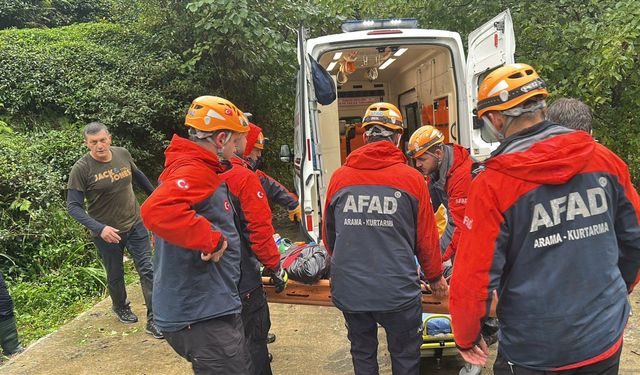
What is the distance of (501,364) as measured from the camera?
1932 millimetres

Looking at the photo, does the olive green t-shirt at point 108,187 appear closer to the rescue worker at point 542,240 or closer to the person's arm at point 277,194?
the person's arm at point 277,194

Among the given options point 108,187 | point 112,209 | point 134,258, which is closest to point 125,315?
point 134,258

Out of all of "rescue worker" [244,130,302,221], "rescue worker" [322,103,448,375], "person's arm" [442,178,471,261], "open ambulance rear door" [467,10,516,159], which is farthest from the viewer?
"open ambulance rear door" [467,10,516,159]

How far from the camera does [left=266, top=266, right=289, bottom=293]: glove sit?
3025 millimetres

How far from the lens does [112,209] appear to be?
176 inches

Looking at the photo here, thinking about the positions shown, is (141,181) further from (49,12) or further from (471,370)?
(49,12)

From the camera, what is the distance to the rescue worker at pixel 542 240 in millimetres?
1679

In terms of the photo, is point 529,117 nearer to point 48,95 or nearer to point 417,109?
point 417,109

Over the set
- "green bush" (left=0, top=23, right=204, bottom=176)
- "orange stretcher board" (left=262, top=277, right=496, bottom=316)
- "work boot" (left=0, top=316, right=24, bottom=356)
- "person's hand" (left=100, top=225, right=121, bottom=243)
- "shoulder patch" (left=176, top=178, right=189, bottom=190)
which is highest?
"green bush" (left=0, top=23, right=204, bottom=176)

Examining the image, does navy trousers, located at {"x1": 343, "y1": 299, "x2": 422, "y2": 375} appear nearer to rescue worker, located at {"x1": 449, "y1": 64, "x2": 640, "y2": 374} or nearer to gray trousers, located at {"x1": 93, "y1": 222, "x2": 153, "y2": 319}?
rescue worker, located at {"x1": 449, "y1": 64, "x2": 640, "y2": 374}

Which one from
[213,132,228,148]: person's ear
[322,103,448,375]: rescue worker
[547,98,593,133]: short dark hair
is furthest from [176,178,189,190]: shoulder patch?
[547,98,593,133]: short dark hair

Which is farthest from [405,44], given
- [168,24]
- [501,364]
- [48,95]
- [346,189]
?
[48,95]

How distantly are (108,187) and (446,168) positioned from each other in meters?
3.00

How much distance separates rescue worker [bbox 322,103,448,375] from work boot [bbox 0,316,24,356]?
2.96m
